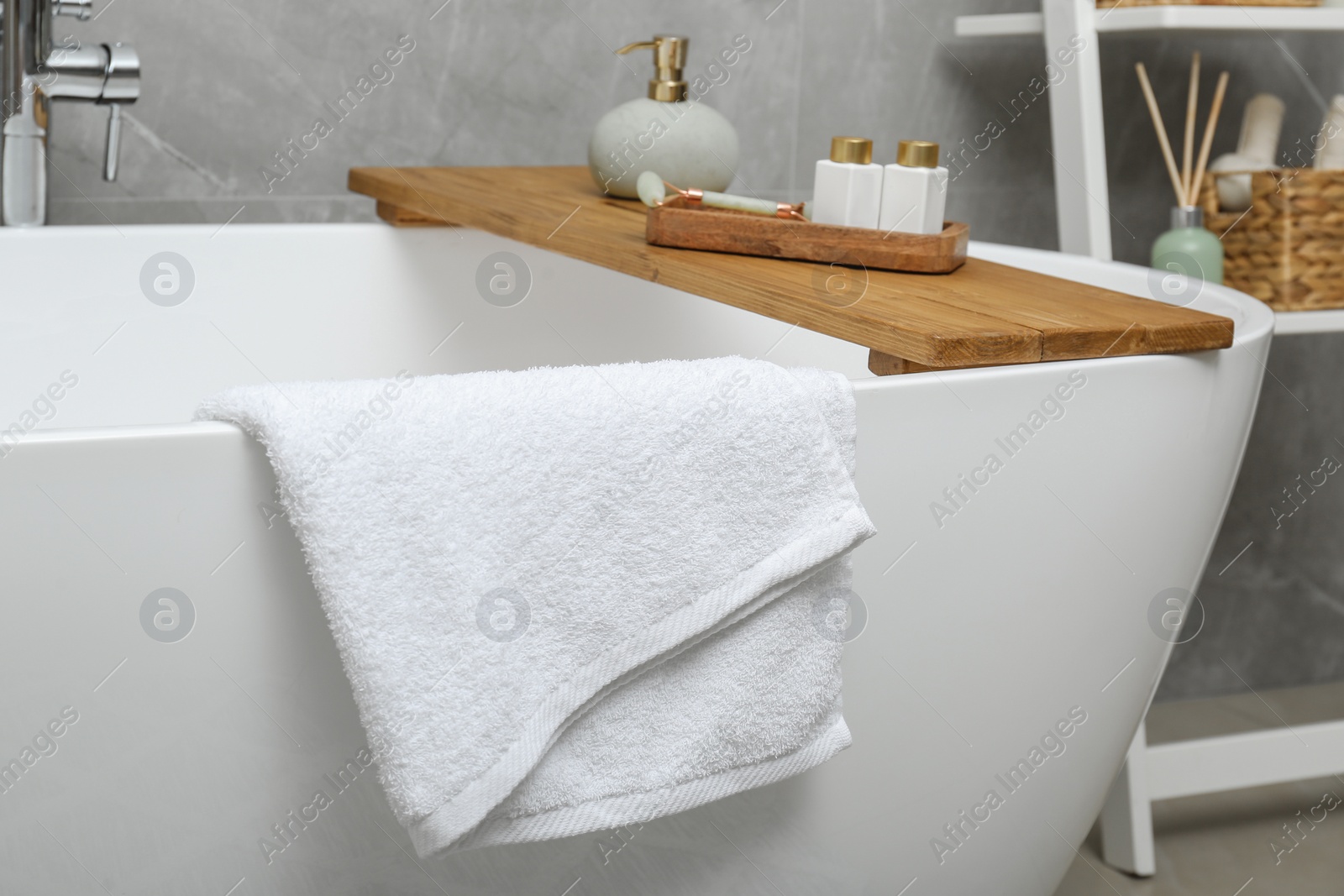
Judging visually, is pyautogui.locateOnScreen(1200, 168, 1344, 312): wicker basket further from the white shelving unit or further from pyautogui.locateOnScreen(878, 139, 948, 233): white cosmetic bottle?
pyautogui.locateOnScreen(878, 139, 948, 233): white cosmetic bottle

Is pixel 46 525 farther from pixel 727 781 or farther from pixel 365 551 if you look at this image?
pixel 727 781

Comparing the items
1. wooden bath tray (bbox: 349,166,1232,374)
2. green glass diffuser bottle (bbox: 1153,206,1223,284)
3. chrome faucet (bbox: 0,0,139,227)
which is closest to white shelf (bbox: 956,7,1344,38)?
green glass diffuser bottle (bbox: 1153,206,1223,284)

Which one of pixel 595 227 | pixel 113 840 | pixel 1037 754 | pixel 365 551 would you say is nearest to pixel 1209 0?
pixel 595 227

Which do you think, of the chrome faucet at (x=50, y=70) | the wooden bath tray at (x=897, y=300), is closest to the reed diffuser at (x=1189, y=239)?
the wooden bath tray at (x=897, y=300)

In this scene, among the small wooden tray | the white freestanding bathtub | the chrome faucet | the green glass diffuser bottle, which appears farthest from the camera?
the green glass diffuser bottle

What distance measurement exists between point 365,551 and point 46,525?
5.5 inches

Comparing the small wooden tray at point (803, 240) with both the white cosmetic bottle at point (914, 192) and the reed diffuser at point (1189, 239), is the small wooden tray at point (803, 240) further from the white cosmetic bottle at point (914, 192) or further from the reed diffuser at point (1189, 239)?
the reed diffuser at point (1189, 239)

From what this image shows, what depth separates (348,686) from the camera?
638 millimetres

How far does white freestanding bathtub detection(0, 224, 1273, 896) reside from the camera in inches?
22.8

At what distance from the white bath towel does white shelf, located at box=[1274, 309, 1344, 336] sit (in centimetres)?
86

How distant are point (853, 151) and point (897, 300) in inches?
8.3

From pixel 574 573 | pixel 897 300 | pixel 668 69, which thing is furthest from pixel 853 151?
pixel 574 573

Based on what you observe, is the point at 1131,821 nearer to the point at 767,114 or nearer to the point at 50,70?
the point at 767,114

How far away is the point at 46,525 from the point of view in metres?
0.56
